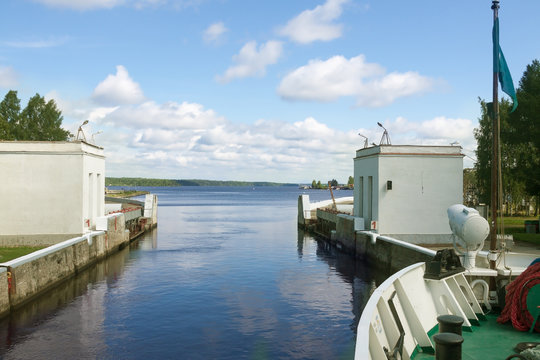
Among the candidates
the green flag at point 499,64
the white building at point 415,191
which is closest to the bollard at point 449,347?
the green flag at point 499,64

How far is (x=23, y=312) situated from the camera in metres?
18.8

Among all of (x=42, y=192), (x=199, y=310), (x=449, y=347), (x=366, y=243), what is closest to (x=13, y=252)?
(x=42, y=192)

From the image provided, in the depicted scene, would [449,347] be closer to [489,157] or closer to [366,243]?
[366,243]

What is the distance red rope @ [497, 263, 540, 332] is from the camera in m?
11.2

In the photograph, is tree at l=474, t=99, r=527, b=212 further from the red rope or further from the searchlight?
the red rope

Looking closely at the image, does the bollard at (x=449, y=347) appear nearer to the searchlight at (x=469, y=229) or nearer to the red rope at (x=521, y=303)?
the red rope at (x=521, y=303)

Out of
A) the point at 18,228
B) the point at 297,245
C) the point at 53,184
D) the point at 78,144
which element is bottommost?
the point at 297,245

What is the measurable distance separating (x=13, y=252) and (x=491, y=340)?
81.3 ft

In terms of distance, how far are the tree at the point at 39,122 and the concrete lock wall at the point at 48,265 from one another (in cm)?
4177

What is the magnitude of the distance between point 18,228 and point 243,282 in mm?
14730

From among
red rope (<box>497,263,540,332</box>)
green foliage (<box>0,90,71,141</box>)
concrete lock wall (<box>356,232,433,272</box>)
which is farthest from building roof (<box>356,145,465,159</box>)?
green foliage (<box>0,90,71,141</box>)

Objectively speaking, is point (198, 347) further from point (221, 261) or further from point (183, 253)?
point (183, 253)

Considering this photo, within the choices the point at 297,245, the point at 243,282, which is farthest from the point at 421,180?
the point at 297,245

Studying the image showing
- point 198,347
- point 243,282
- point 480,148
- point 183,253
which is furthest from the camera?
point 480,148
